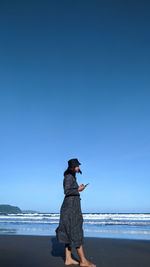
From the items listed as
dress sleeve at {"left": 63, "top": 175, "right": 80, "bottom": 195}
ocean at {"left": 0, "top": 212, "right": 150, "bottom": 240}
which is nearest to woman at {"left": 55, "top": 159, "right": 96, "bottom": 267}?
dress sleeve at {"left": 63, "top": 175, "right": 80, "bottom": 195}

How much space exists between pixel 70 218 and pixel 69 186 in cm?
63

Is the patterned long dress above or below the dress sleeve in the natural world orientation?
below

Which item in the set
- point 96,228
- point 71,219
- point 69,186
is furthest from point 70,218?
point 96,228

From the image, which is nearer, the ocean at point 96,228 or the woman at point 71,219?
the woman at point 71,219

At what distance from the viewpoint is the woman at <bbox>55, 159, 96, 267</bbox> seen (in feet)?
15.5

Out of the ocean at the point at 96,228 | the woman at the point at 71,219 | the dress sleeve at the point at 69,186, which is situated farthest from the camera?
the ocean at the point at 96,228

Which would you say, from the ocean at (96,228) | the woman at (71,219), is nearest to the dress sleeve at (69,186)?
the woman at (71,219)

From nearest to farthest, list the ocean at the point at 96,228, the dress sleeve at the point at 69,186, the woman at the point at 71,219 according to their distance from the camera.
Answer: the woman at the point at 71,219 → the dress sleeve at the point at 69,186 → the ocean at the point at 96,228

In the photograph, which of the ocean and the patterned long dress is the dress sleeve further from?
the ocean

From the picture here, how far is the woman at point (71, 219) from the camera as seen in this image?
4.73 metres

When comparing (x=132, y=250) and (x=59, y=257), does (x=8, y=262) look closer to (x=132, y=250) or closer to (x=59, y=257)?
(x=59, y=257)

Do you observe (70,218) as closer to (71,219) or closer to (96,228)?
(71,219)

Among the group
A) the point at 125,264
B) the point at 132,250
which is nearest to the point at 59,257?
the point at 125,264

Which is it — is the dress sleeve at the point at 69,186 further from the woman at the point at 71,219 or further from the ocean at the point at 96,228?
the ocean at the point at 96,228
